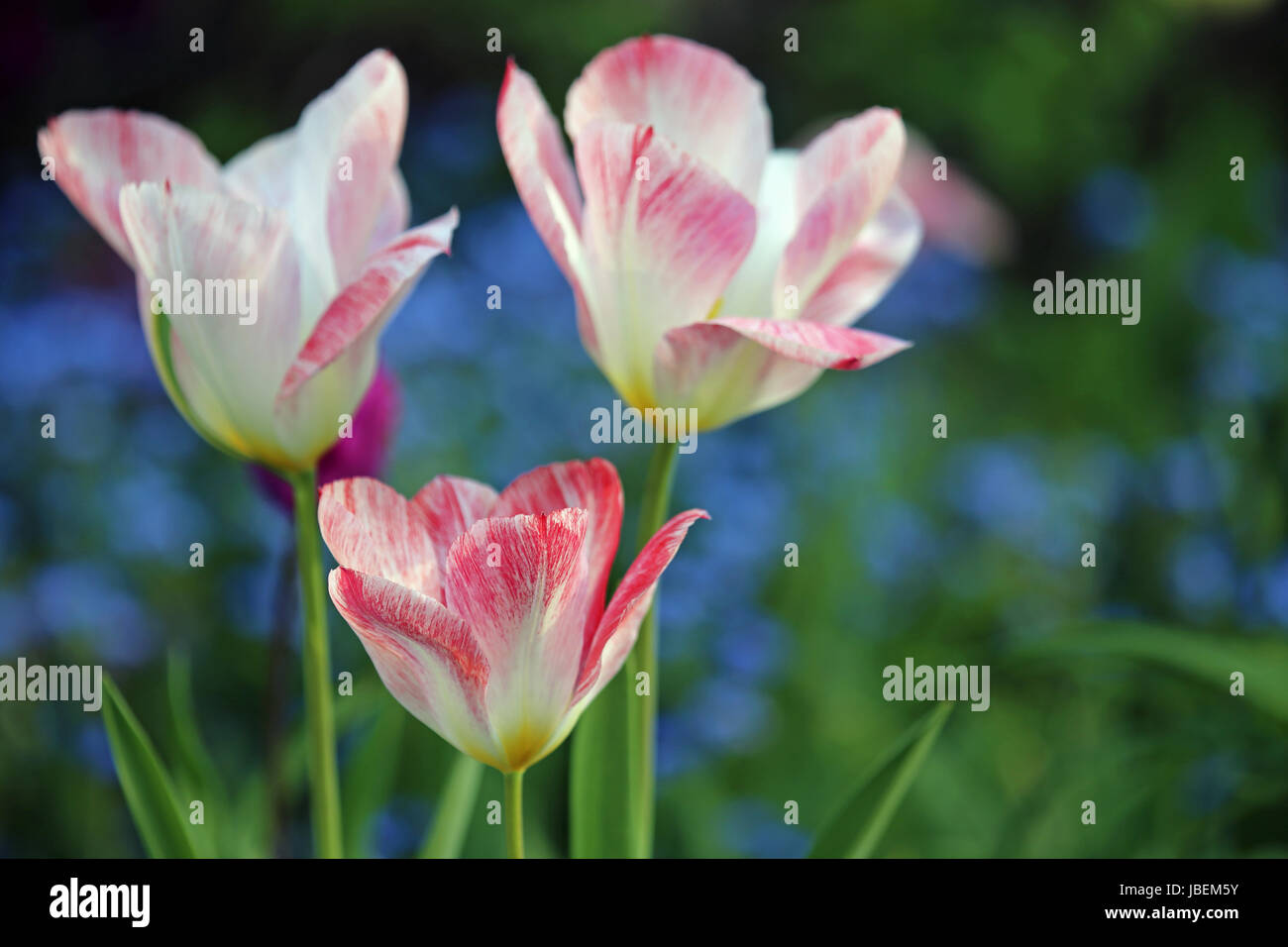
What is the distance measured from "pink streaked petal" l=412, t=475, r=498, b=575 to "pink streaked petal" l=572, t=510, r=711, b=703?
56mm

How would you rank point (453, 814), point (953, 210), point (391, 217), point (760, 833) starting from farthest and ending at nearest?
1. point (953, 210)
2. point (760, 833)
3. point (453, 814)
4. point (391, 217)

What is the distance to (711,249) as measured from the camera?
1.37 ft

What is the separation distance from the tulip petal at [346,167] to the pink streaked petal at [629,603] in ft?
0.44

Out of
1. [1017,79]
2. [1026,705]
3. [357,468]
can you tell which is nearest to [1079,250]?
[1017,79]

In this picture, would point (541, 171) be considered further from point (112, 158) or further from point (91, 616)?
point (91, 616)

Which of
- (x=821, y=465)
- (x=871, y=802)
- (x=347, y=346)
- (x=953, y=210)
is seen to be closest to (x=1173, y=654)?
(x=871, y=802)

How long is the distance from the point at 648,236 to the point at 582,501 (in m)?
0.09

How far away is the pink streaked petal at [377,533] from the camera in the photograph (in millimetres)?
357

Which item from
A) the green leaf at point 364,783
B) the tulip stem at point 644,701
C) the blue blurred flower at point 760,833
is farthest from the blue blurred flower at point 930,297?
the tulip stem at point 644,701

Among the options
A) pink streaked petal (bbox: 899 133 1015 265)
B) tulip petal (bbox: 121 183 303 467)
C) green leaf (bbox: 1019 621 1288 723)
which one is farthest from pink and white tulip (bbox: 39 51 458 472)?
pink streaked petal (bbox: 899 133 1015 265)

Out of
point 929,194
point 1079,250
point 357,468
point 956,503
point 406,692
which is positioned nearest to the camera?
point 406,692

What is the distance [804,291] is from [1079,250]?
4.74ft

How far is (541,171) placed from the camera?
42cm
